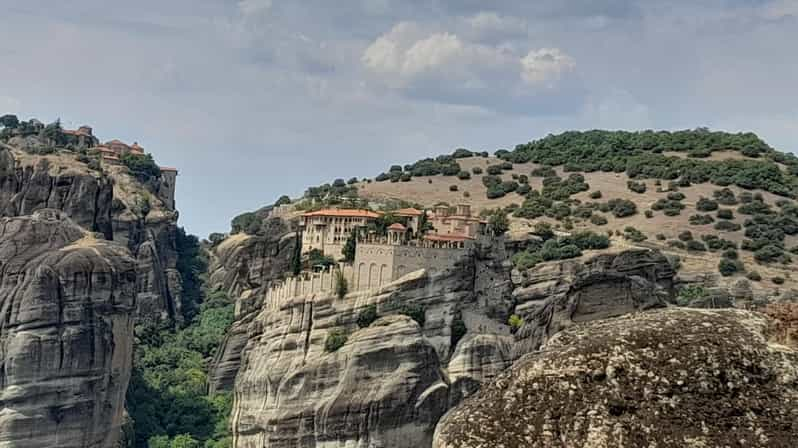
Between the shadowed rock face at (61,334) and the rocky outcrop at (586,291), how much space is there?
29.2 metres

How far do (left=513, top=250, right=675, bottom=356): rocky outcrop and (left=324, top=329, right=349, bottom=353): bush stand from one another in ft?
37.2

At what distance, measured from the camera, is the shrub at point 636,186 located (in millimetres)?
130000

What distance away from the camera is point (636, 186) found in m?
131

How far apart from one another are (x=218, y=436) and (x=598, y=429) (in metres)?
86.5

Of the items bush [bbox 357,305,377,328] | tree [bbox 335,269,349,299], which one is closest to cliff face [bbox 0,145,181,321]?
tree [bbox 335,269,349,299]

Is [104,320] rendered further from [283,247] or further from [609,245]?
[609,245]

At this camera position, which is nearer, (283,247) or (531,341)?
(531,341)

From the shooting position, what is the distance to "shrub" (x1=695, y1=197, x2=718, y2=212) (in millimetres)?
120875

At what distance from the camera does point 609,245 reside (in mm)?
99250

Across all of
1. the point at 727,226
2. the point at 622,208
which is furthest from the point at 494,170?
the point at 727,226

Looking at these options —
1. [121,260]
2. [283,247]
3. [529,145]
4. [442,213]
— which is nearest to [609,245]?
[442,213]

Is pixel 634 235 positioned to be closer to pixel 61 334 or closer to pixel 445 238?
pixel 445 238

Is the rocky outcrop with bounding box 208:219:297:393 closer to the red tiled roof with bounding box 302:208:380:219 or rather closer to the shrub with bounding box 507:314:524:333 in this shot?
the red tiled roof with bounding box 302:208:380:219

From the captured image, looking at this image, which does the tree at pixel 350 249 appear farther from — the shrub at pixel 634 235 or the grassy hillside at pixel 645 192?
the shrub at pixel 634 235
